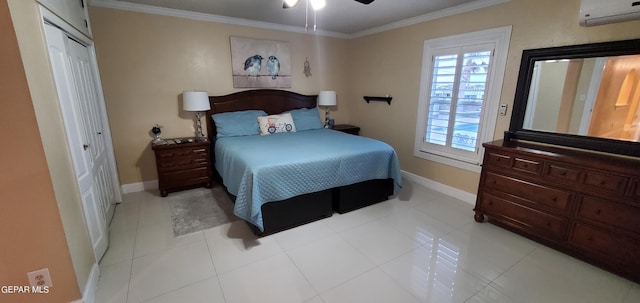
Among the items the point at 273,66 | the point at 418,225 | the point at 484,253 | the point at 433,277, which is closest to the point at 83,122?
the point at 273,66

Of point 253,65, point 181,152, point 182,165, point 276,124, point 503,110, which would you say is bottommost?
point 182,165

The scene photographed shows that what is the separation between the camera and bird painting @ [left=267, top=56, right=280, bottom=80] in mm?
4083

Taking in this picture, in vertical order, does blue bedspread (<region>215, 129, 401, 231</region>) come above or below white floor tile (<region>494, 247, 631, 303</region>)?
above

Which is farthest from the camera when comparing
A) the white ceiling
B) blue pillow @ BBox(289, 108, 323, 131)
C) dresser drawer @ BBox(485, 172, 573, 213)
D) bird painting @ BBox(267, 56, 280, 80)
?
blue pillow @ BBox(289, 108, 323, 131)

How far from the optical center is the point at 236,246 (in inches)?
91.7

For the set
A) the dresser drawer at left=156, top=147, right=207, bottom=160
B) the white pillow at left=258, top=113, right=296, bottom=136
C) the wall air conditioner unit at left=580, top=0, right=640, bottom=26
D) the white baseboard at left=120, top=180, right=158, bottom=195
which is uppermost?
the wall air conditioner unit at left=580, top=0, right=640, bottom=26

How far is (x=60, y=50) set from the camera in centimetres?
180

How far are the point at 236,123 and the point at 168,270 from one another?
2148mm

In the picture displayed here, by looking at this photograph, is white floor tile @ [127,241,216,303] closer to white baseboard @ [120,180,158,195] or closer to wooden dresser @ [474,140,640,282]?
white baseboard @ [120,180,158,195]

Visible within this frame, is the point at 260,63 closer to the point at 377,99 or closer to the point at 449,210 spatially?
the point at 377,99

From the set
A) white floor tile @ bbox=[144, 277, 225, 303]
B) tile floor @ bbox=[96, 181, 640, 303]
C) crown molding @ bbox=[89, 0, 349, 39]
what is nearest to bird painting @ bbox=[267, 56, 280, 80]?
crown molding @ bbox=[89, 0, 349, 39]

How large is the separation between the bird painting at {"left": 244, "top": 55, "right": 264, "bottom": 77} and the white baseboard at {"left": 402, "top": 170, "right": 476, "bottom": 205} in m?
2.81

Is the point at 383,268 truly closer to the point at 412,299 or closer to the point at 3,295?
the point at 412,299

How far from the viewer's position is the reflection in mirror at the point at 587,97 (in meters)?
2.05
